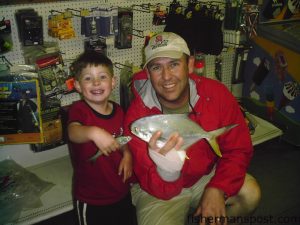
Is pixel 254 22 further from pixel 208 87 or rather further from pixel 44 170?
pixel 44 170

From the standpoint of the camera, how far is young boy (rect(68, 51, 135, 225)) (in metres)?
1.65

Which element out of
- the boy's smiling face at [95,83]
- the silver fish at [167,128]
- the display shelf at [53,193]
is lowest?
the display shelf at [53,193]

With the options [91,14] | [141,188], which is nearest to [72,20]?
[91,14]

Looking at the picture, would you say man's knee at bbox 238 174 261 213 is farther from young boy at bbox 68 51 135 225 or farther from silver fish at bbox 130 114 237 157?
young boy at bbox 68 51 135 225

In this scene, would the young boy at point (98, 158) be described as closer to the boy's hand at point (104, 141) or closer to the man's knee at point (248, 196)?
the boy's hand at point (104, 141)

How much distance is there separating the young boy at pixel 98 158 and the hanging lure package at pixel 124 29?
0.81 m

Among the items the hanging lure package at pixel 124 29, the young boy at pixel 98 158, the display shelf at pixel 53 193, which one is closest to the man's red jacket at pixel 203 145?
the young boy at pixel 98 158

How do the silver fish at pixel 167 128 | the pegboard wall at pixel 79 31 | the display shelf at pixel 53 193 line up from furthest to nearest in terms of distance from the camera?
the pegboard wall at pixel 79 31, the display shelf at pixel 53 193, the silver fish at pixel 167 128

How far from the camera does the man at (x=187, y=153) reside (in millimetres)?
1743

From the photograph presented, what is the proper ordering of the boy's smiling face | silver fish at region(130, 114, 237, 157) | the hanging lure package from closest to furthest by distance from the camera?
silver fish at region(130, 114, 237, 157), the boy's smiling face, the hanging lure package

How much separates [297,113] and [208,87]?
152 centimetres

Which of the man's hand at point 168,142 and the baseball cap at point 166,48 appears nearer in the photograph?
the man's hand at point 168,142

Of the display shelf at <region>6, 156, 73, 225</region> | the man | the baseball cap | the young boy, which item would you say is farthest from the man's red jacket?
the display shelf at <region>6, 156, 73, 225</region>

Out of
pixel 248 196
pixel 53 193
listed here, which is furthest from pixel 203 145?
pixel 53 193
